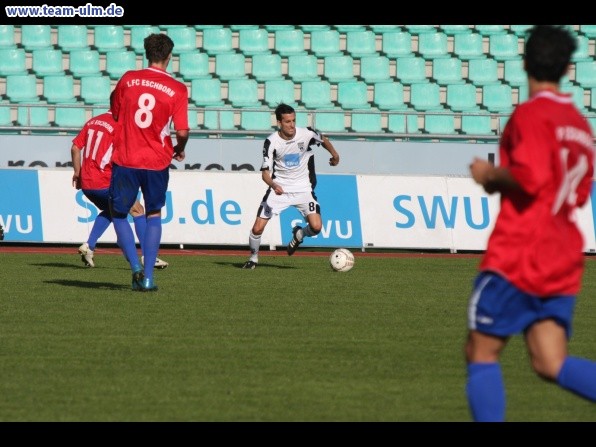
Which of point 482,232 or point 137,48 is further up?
point 137,48

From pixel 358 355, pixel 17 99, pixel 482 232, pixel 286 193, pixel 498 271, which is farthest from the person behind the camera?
pixel 17 99

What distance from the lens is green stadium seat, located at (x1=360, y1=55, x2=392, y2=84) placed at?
2534 cm

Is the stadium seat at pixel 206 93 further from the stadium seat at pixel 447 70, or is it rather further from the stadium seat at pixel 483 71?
the stadium seat at pixel 483 71

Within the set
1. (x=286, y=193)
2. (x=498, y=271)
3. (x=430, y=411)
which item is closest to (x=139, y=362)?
(x=430, y=411)

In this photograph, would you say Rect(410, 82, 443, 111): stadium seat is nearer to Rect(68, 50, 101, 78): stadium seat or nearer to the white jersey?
Rect(68, 50, 101, 78): stadium seat

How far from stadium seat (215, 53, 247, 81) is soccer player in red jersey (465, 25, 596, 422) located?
66.6 feet

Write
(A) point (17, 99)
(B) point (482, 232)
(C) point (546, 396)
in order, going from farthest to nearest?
(A) point (17, 99) < (B) point (482, 232) < (C) point (546, 396)

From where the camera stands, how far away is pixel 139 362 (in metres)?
7.55

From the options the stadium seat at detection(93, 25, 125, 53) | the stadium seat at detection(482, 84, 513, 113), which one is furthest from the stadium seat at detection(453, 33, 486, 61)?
the stadium seat at detection(93, 25, 125, 53)

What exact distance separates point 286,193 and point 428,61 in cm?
1049

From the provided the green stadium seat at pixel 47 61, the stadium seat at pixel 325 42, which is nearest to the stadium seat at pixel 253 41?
the stadium seat at pixel 325 42

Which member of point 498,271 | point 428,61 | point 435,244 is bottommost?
point 435,244
